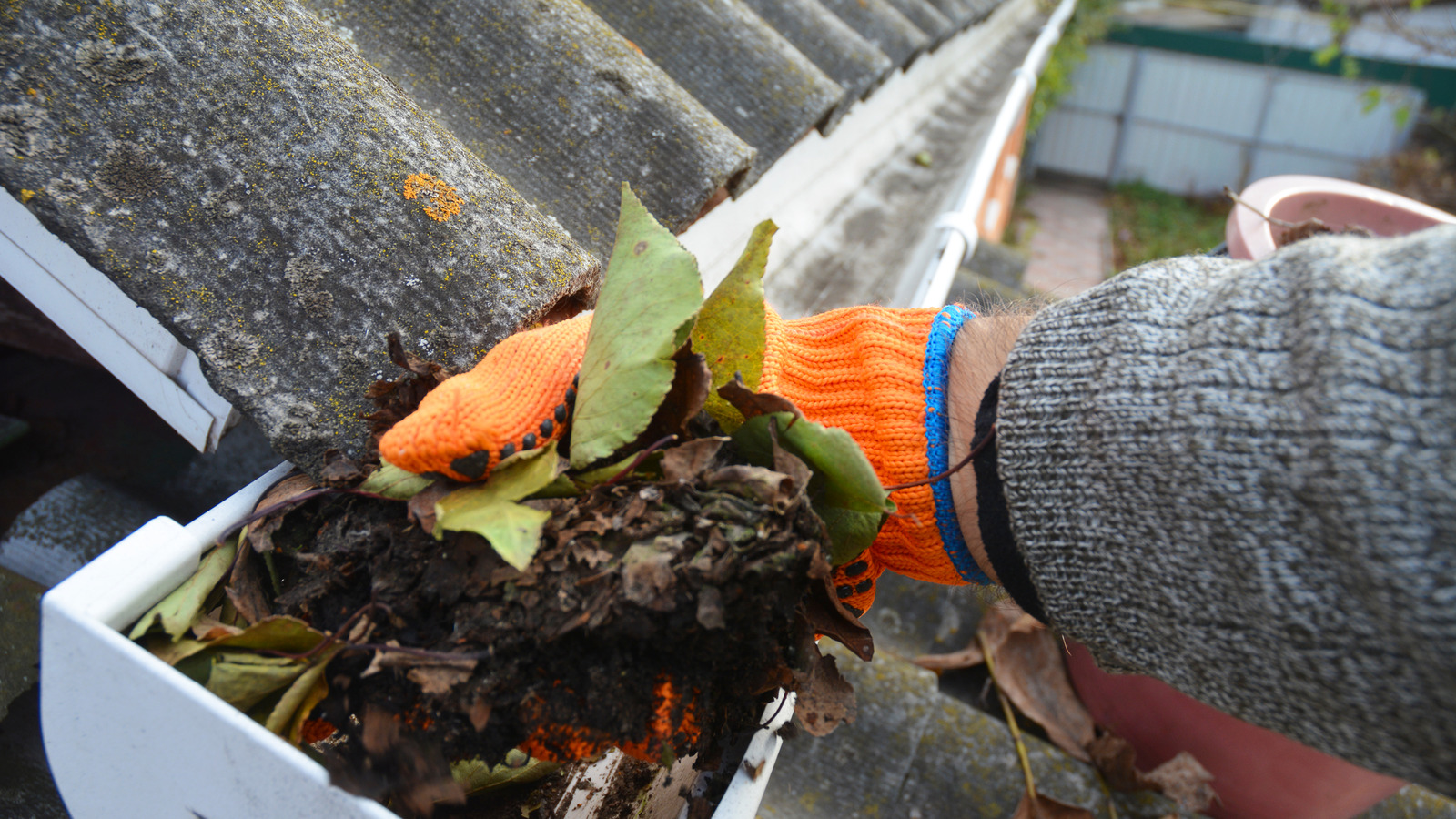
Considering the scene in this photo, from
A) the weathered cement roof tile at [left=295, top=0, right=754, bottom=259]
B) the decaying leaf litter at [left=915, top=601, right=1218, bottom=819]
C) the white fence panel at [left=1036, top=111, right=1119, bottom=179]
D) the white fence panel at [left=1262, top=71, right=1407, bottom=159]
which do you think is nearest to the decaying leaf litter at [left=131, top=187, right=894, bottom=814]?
the weathered cement roof tile at [left=295, top=0, right=754, bottom=259]

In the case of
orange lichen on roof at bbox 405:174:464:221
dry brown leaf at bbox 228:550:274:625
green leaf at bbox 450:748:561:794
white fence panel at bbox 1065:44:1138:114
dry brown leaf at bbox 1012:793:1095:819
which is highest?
orange lichen on roof at bbox 405:174:464:221

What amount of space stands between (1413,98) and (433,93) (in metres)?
10.1

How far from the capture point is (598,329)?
0.75 m

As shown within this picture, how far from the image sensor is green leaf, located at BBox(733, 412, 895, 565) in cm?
71

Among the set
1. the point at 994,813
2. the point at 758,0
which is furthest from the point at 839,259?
the point at 994,813

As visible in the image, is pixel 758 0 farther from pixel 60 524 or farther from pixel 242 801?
pixel 242 801

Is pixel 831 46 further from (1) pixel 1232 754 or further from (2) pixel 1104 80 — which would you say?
(2) pixel 1104 80

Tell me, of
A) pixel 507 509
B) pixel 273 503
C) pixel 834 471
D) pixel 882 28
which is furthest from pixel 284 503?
pixel 882 28

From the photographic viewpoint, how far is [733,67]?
4.91ft

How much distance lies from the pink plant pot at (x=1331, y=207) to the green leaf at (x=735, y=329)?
65.0 inches

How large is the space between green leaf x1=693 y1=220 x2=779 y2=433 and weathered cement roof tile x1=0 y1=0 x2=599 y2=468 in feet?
0.74

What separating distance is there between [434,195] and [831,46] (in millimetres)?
1251

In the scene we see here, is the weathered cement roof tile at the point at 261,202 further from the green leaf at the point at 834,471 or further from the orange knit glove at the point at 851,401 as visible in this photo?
the green leaf at the point at 834,471

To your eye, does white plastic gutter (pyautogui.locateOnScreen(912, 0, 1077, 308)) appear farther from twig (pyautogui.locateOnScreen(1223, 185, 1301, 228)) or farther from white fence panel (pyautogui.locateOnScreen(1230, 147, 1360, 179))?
white fence panel (pyautogui.locateOnScreen(1230, 147, 1360, 179))
